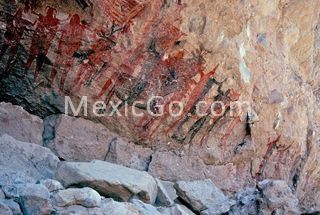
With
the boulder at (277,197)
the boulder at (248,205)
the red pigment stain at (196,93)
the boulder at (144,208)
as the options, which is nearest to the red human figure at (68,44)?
the red pigment stain at (196,93)

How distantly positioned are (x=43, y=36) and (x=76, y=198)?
144 centimetres

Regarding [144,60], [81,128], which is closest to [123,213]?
[81,128]

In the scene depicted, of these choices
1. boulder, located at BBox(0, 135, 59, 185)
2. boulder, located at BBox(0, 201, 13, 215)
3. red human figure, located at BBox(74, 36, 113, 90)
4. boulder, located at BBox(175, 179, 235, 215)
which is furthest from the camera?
boulder, located at BBox(175, 179, 235, 215)

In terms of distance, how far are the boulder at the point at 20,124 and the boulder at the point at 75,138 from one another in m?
0.08

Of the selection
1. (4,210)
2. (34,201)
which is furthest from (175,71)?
(4,210)

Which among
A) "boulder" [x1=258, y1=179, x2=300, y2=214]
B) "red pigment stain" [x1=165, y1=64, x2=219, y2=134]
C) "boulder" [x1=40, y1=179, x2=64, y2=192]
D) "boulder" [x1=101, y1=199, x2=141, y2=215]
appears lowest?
"boulder" [x1=101, y1=199, x2=141, y2=215]

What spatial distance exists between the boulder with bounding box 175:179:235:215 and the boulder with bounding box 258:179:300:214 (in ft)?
1.05

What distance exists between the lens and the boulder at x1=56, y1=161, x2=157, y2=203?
10.1 feet

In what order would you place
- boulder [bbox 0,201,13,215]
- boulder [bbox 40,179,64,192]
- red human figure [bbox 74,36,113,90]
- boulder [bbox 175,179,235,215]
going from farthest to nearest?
boulder [bbox 175,179,235,215], red human figure [bbox 74,36,113,90], boulder [bbox 40,179,64,192], boulder [bbox 0,201,13,215]

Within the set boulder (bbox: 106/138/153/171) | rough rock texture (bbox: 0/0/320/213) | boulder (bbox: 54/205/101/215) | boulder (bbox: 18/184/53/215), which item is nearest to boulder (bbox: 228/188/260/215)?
rough rock texture (bbox: 0/0/320/213)

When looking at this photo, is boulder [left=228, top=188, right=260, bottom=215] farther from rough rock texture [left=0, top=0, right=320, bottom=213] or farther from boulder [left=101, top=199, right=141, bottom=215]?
boulder [left=101, top=199, right=141, bottom=215]

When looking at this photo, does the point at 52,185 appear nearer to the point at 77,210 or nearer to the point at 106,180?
the point at 77,210

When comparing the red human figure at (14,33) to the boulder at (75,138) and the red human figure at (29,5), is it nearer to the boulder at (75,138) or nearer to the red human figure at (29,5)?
the red human figure at (29,5)

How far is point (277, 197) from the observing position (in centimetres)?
397
